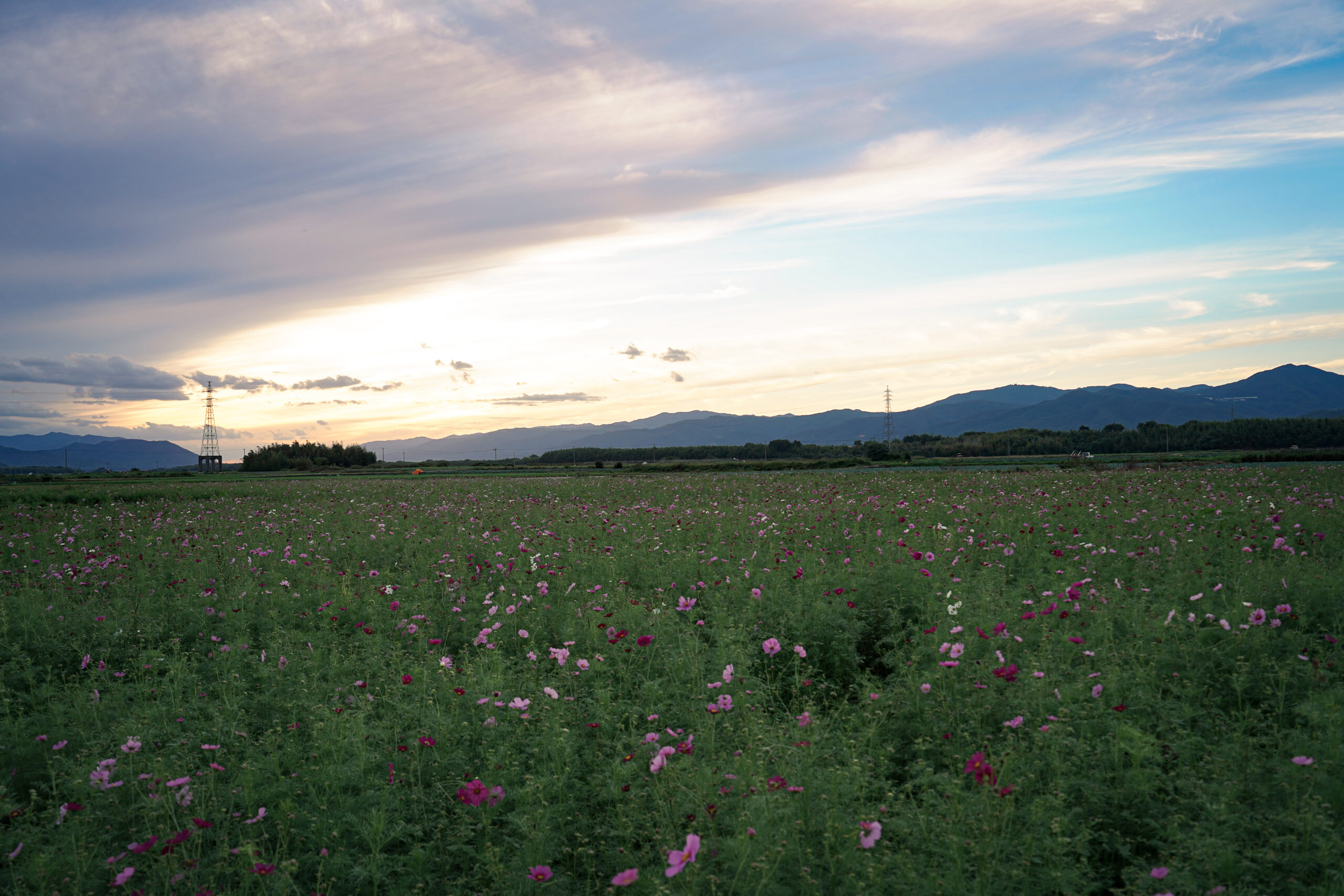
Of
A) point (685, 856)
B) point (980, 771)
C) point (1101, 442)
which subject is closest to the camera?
point (685, 856)

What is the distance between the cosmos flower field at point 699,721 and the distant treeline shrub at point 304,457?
88.1 meters

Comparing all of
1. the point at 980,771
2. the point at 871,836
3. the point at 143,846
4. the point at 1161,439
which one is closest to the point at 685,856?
the point at 871,836

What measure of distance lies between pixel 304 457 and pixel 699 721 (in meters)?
106

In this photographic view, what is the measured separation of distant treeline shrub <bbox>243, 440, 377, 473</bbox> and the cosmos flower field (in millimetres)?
88136

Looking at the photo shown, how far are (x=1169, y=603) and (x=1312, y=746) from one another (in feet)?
10.00

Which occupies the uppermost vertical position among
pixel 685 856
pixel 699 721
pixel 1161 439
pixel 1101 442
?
pixel 1161 439

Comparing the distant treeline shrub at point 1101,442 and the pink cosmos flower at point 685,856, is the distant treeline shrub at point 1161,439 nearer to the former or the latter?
the distant treeline shrub at point 1101,442

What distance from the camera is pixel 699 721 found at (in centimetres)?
514

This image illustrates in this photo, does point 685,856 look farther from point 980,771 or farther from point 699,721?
point 699,721

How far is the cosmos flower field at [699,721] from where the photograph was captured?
361 centimetres

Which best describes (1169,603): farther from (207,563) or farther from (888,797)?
(207,563)

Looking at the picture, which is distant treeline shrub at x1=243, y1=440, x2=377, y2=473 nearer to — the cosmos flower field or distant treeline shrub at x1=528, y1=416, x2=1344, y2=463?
distant treeline shrub at x1=528, y1=416, x2=1344, y2=463

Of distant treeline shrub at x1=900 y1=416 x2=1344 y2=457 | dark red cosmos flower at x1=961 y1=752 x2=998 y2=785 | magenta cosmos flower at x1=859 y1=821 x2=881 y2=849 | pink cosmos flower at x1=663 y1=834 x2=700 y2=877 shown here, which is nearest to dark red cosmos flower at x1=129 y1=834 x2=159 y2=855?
pink cosmos flower at x1=663 y1=834 x2=700 y2=877

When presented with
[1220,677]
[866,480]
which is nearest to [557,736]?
[1220,677]
